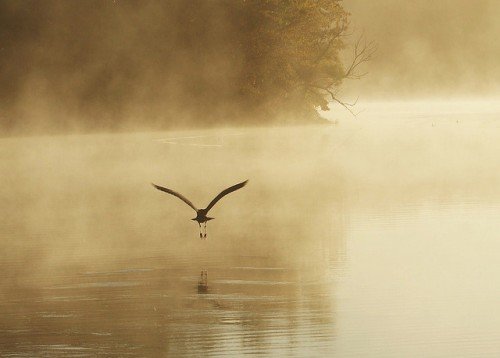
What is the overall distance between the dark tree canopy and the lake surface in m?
23.8

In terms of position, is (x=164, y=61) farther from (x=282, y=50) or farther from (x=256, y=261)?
(x=256, y=261)

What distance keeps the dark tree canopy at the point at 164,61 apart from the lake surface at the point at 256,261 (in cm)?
2383

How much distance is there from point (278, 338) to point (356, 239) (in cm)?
796

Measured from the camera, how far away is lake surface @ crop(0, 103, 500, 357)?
14781 mm

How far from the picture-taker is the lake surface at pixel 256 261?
14.8m

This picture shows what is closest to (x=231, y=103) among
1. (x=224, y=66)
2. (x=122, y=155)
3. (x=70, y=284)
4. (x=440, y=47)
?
(x=224, y=66)

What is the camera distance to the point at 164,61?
67125 mm

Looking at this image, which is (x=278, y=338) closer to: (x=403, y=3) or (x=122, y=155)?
(x=122, y=155)

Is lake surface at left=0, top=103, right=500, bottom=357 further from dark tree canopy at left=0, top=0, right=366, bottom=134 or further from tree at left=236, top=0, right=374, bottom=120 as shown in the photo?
tree at left=236, top=0, right=374, bottom=120

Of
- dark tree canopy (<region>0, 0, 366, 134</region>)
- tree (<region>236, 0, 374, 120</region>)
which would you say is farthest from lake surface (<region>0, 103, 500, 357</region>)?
tree (<region>236, 0, 374, 120</region>)

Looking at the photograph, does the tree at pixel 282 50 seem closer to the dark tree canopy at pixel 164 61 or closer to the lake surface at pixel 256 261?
the dark tree canopy at pixel 164 61

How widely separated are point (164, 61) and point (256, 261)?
47820 millimetres

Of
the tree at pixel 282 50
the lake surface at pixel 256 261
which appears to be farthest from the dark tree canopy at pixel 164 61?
the lake surface at pixel 256 261

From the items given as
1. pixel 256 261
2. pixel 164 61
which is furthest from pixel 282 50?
pixel 256 261
